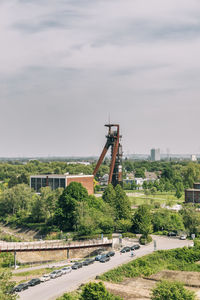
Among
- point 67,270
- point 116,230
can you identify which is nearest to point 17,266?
point 67,270

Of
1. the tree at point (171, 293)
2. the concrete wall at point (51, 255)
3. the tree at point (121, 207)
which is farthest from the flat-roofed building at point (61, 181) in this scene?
the tree at point (171, 293)

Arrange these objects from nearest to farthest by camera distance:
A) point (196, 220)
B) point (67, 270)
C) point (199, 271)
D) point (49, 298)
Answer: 1. point (49, 298)
2. point (67, 270)
3. point (199, 271)
4. point (196, 220)

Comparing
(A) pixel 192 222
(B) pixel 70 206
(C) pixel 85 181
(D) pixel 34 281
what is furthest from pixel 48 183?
(D) pixel 34 281

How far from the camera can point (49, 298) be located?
4003cm

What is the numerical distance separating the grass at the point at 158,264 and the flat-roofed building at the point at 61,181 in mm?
45700

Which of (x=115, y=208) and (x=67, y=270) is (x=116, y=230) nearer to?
(x=115, y=208)

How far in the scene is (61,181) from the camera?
101500mm

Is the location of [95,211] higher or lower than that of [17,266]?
higher

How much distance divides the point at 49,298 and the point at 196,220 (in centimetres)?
3685

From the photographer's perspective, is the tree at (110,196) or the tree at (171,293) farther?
the tree at (110,196)

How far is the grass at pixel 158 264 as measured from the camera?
162 feet

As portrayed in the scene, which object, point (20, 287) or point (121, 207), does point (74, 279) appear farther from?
point (121, 207)

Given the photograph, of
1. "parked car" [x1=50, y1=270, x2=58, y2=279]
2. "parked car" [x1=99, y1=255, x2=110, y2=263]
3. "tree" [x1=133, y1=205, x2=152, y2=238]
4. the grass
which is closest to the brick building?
"tree" [x1=133, y1=205, x2=152, y2=238]

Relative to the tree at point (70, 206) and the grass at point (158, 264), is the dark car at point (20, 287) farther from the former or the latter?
the tree at point (70, 206)
